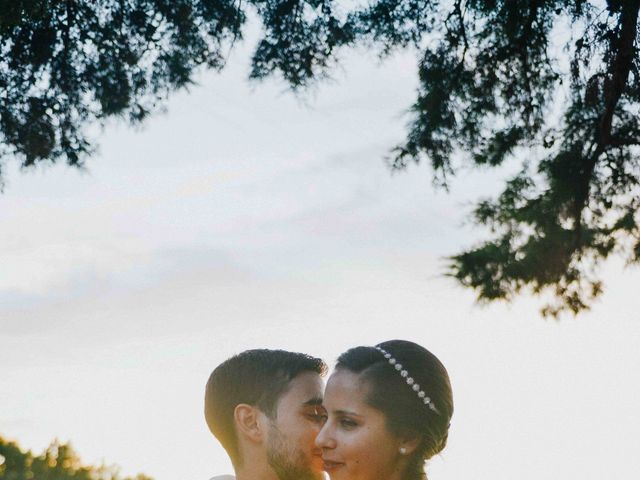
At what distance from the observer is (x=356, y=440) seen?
3.27 metres

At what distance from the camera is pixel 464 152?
271 inches

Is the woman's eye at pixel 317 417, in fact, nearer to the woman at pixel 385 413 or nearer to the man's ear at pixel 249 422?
the man's ear at pixel 249 422

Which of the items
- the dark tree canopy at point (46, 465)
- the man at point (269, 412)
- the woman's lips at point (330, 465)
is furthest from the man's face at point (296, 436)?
the dark tree canopy at point (46, 465)

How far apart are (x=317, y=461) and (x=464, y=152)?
3493mm

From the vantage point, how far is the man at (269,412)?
12.9ft

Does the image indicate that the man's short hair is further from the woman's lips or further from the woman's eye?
the woman's lips

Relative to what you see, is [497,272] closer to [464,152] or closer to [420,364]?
[464,152]

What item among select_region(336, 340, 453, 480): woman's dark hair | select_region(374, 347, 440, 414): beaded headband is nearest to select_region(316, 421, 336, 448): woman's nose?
select_region(336, 340, 453, 480): woman's dark hair

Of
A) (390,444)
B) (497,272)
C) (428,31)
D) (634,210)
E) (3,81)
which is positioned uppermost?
(428,31)

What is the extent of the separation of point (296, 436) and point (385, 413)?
711mm

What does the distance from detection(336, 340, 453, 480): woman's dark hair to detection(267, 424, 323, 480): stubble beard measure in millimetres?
605

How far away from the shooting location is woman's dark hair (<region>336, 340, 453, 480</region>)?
11.0ft

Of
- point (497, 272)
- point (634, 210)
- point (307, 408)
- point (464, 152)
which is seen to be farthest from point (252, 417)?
point (634, 210)

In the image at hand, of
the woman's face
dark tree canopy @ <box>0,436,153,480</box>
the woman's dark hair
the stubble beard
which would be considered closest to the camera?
the woman's face
